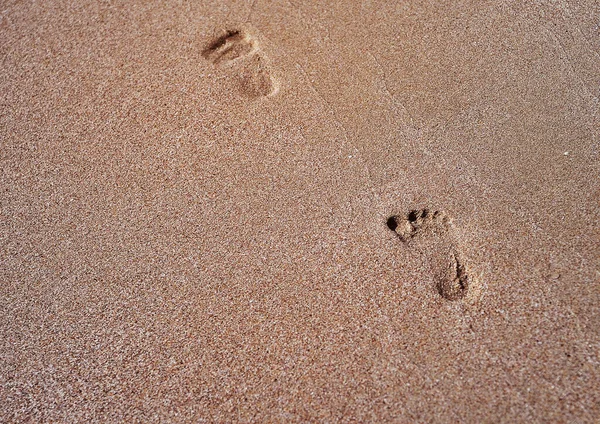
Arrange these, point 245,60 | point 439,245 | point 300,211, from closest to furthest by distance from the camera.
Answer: point 439,245, point 300,211, point 245,60

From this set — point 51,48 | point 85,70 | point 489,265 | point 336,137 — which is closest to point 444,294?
point 489,265

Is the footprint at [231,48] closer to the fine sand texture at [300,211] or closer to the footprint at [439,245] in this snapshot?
the fine sand texture at [300,211]

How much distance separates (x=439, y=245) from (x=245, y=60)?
1042 millimetres

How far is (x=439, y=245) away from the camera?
170cm

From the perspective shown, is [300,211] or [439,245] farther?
[300,211]

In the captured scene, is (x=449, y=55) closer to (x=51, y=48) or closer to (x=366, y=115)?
(x=366, y=115)

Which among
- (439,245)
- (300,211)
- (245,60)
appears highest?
Answer: (245,60)

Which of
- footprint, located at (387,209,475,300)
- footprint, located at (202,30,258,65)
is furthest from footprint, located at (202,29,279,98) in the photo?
footprint, located at (387,209,475,300)

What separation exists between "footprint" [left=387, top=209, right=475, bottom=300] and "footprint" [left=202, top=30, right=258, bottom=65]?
92cm

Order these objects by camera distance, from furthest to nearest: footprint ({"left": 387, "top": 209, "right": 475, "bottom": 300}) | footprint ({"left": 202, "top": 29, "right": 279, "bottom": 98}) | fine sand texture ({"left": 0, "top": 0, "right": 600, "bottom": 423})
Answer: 1. footprint ({"left": 202, "top": 29, "right": 279, "bottom": 98})
2. footprint ({"left": 387, "top": 209, "right": 475, "bottom": 300})
3. fine sand texture ({"left": 0, "top": 0, "right": 600, "bottom": 423})

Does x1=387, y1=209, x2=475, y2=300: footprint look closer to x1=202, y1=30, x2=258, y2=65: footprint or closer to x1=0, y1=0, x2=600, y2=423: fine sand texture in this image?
x1=0, y1=0, x2=600, y2=423: fine sand texture

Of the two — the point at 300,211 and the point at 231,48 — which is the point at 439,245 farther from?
the point at 231,48

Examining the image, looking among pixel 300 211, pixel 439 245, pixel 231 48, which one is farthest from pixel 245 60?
pixel 439 245

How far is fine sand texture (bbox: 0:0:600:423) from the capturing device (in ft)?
4.99
